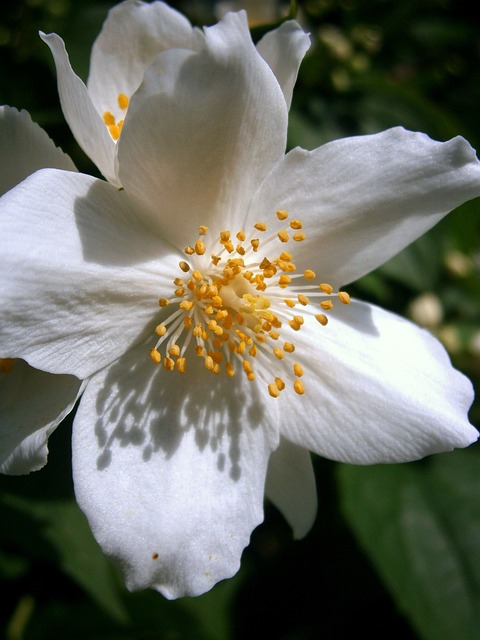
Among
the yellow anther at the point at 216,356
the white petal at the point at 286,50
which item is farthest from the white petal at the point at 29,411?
the white petal at the point at 286,50

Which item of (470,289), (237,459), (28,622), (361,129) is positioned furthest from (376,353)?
(28,622)

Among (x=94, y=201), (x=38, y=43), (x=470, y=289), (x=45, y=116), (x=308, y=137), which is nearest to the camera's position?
(x=94, y=201)

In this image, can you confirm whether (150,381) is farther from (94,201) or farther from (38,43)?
(38,43)

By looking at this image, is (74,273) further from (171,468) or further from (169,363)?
(171,468)

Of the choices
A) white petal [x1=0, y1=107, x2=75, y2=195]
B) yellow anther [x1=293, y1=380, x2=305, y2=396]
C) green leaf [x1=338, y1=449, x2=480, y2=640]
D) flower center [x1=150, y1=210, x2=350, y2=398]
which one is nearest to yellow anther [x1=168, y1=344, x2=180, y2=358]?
flower center [x1=150, y1=210, x2=350, y2=398]

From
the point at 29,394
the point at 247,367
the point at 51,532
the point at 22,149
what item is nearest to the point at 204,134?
the point at 22,149

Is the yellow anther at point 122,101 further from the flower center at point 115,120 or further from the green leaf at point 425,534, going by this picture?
the green leaf at point 425,534
